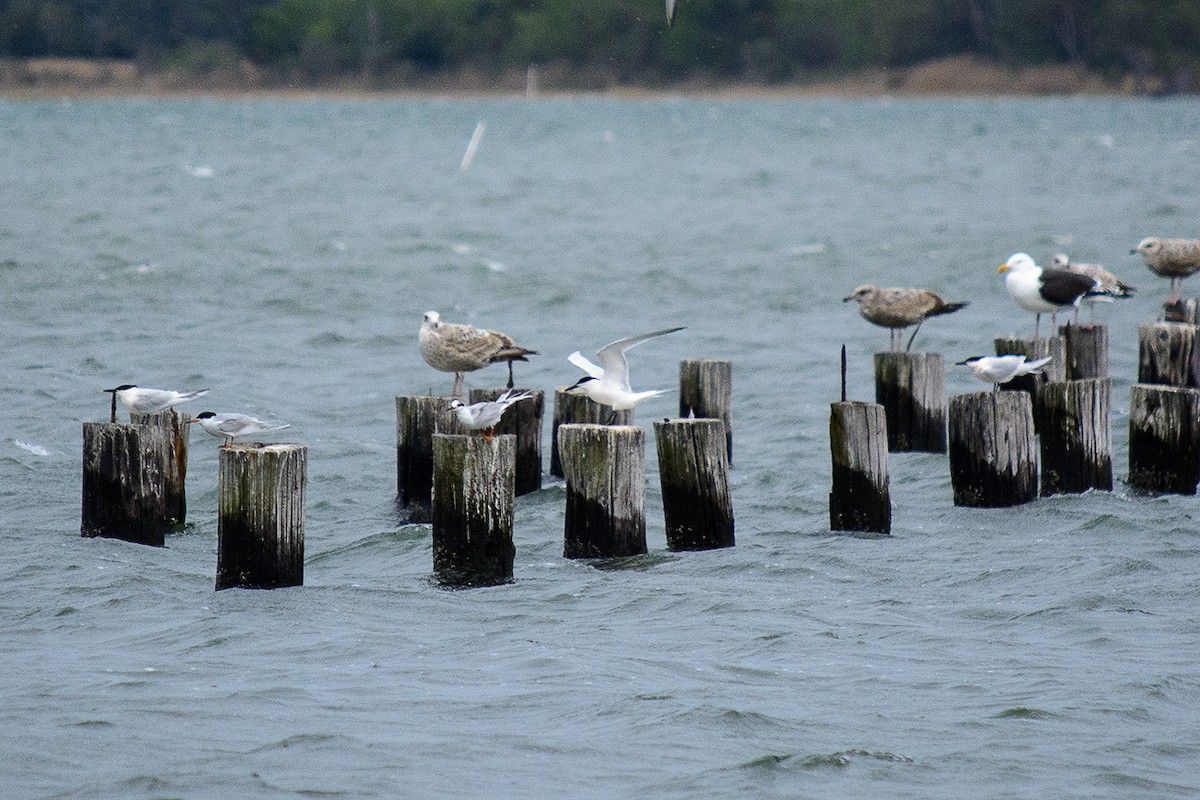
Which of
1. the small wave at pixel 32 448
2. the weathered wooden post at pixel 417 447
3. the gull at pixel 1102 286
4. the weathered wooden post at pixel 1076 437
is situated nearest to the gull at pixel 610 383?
the weathered wooden post at pixel 417 447

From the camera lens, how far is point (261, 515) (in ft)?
28.2

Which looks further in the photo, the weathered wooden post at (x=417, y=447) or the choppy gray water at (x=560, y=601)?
the weathered wooden post at (x=417, y=447)

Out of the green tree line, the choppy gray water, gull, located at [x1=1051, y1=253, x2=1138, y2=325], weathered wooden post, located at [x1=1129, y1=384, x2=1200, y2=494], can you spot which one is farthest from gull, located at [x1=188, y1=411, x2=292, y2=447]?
the green tree line

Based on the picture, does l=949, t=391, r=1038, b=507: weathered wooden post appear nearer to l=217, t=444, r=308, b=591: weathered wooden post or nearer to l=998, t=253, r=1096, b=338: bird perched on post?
l=998, t=253, r=1096, b=338: bird perched on post

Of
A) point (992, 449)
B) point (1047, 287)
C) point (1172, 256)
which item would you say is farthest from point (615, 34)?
point (992, 449)

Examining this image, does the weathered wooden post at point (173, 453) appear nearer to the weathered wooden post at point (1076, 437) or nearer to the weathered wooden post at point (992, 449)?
the weathered wooden post at point (992, 449)

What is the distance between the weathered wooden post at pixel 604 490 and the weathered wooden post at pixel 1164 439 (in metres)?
3.49

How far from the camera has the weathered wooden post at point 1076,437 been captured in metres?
10.8

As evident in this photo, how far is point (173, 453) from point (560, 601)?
2713 millimetres

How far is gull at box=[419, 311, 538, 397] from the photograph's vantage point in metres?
11.1

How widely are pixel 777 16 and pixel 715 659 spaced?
9936 cm

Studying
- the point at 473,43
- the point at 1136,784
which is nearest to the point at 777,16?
the point at 473,43

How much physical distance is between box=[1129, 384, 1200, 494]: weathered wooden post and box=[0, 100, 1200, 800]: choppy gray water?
6.3 inches

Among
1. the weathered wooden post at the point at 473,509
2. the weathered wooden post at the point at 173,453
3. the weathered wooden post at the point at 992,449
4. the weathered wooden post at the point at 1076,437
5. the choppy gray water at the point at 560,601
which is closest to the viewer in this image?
the choppy gray water at the point at 560,601
